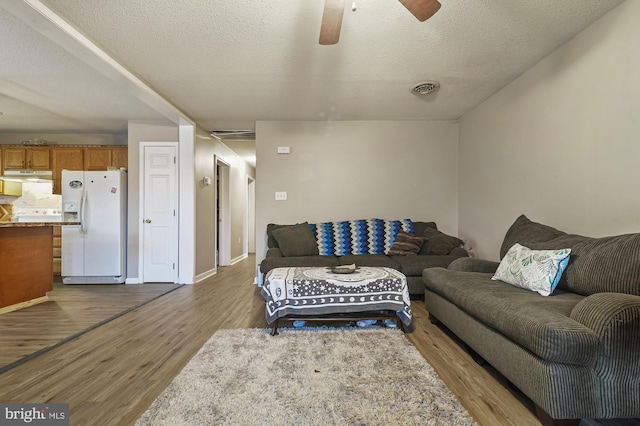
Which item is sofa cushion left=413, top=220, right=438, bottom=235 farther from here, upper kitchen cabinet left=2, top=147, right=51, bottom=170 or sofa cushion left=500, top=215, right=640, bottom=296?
upper kitchen cabinet left=2, top=147, right=51, bottom=170

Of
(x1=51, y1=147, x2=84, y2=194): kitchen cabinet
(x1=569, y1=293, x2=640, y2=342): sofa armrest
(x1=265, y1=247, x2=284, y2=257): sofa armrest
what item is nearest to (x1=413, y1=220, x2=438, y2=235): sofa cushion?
(x1=265, y1=247, x2=284, y2=257): sofa armrest

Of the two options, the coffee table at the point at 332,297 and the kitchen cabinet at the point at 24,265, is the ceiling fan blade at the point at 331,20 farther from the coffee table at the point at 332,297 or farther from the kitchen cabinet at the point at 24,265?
the kitchen cabinet at the point at 24,265

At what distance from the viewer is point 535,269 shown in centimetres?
201

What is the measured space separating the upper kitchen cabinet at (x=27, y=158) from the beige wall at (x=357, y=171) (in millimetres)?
3616

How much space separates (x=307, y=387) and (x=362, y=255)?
235cm

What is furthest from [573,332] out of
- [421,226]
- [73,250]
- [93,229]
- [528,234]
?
[73,250]

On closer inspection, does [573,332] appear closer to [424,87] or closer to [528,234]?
[528,234]

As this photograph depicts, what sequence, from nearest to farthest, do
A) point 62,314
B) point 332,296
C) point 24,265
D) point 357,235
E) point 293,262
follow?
point 332,296, point 62,314, point 24,265, point 293,262, point 357,235

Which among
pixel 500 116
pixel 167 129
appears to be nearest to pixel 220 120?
pixel 167 129

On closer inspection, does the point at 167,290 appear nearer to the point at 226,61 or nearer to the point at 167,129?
the point at 167,129

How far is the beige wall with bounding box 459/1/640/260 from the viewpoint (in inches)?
81.4

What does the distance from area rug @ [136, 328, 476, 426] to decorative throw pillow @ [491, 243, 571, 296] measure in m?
0.87

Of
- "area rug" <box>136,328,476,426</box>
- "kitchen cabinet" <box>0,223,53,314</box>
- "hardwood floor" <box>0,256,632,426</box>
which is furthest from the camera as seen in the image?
"kitchen cabinet" <box>0,223,53,314</box>

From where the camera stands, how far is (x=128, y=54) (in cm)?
271
